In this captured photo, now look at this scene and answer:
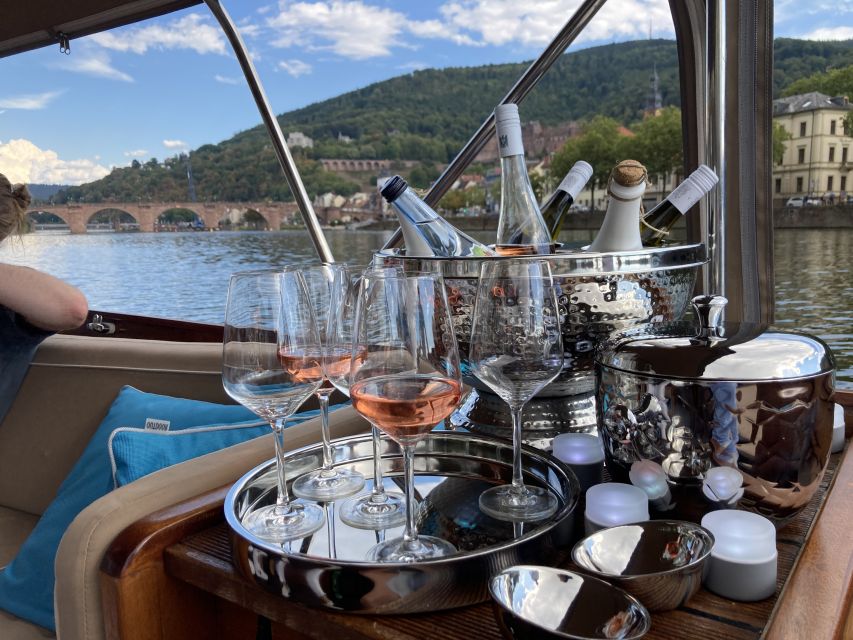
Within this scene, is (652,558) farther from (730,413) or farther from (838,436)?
(838,436)

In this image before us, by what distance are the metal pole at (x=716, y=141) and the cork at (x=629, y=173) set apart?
35 cm

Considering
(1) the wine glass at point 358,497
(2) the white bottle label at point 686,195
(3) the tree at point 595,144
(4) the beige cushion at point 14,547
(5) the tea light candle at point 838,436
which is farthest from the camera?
(3) the tree at point 595,144

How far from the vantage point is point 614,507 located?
56 cm

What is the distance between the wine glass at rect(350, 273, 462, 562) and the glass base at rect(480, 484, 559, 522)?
85mm

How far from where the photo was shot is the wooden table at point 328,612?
452mm

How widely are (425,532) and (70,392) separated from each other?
150 cm

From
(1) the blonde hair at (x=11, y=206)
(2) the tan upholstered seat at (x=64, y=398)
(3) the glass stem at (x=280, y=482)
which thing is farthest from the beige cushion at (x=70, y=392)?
(3) the glass stem at (x=280, y=482)

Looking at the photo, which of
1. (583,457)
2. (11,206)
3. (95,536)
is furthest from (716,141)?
(11,206)

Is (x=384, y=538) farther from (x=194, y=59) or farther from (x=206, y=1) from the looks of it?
(x=194, y=59)

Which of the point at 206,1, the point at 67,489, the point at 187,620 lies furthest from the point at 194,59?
the point at 187,620

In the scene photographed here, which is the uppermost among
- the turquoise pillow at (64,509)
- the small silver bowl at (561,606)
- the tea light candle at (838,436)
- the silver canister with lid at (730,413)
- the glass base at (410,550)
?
the silver canister with lid at (730,413)

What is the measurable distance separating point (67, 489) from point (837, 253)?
2.21 metres

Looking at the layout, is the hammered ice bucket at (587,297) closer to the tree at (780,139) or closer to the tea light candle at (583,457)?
the tea light candle at (583,457)

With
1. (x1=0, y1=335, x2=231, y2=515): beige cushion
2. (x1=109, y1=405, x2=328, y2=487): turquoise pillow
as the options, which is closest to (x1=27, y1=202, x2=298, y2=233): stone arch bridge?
(x1=0, y1=335, x2=231, y2=515): beige cushion
